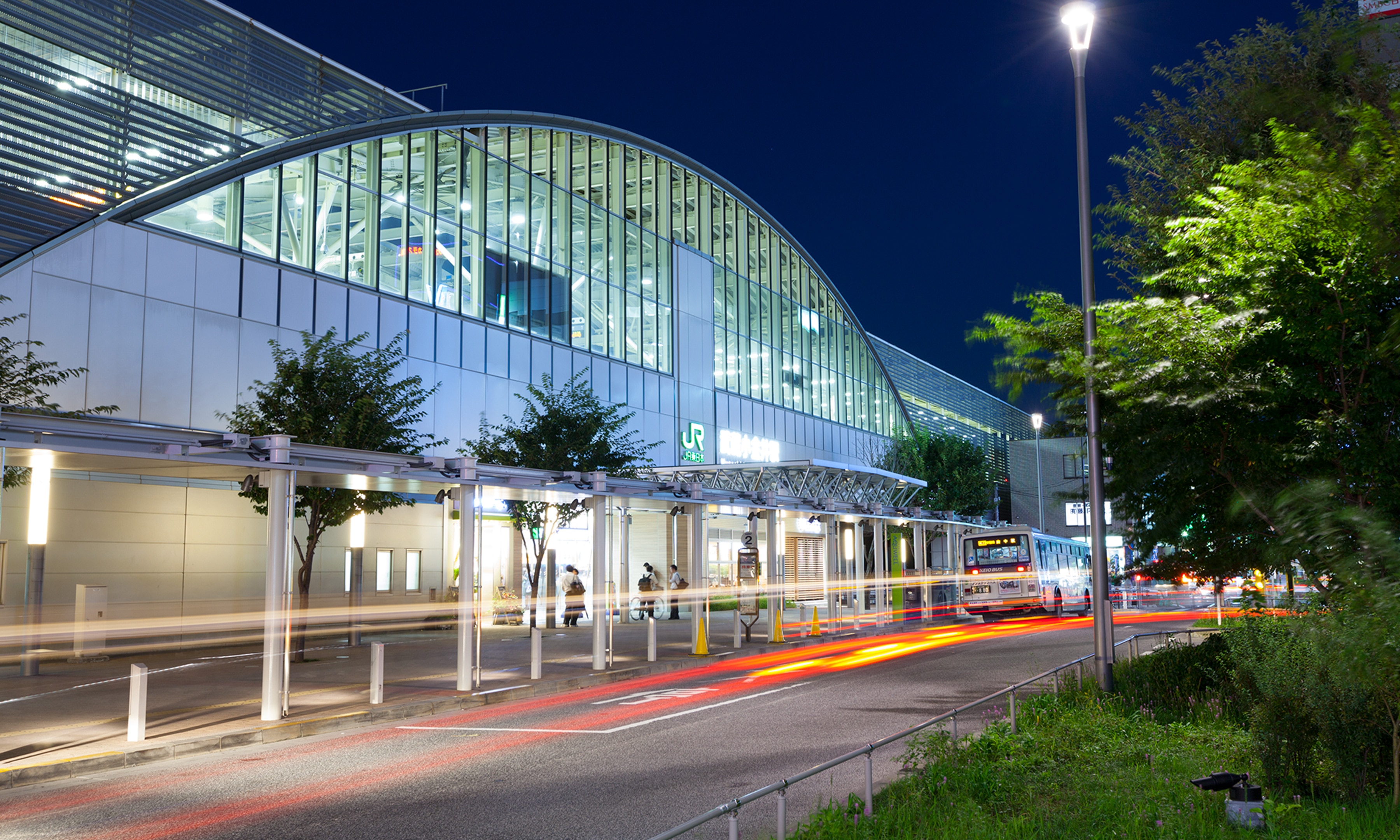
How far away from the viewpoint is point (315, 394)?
79.0 ft

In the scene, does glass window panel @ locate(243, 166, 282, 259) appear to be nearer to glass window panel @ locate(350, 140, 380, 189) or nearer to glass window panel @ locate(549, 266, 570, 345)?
glass window panel @ locate(350, 140, 380, 189)

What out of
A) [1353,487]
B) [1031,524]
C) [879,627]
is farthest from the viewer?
[1031,524]

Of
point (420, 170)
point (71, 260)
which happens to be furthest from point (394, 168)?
point (71, 260)

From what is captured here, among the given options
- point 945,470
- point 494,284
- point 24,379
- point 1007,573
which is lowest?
point 1007,573

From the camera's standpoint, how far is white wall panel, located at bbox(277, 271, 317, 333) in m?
29.7

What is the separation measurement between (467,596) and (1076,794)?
1183 centimetres

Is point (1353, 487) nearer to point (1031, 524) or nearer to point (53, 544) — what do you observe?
point (53, 544)

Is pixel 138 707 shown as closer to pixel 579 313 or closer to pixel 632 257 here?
pixel 579 313

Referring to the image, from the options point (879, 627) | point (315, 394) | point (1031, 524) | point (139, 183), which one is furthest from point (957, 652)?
point (1031, 524)

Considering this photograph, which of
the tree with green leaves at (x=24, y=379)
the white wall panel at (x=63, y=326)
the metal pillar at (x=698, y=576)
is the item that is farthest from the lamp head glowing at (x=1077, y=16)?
the white wall panel at (x=63, y=326)

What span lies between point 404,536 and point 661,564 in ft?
52.9

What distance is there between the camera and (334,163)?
3222 centimetres

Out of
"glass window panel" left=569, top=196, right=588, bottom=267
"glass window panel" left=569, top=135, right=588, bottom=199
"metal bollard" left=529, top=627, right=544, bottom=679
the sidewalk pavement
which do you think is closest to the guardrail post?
the sidewalk pavement

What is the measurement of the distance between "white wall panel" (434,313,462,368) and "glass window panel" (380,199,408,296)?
183 centimetres
